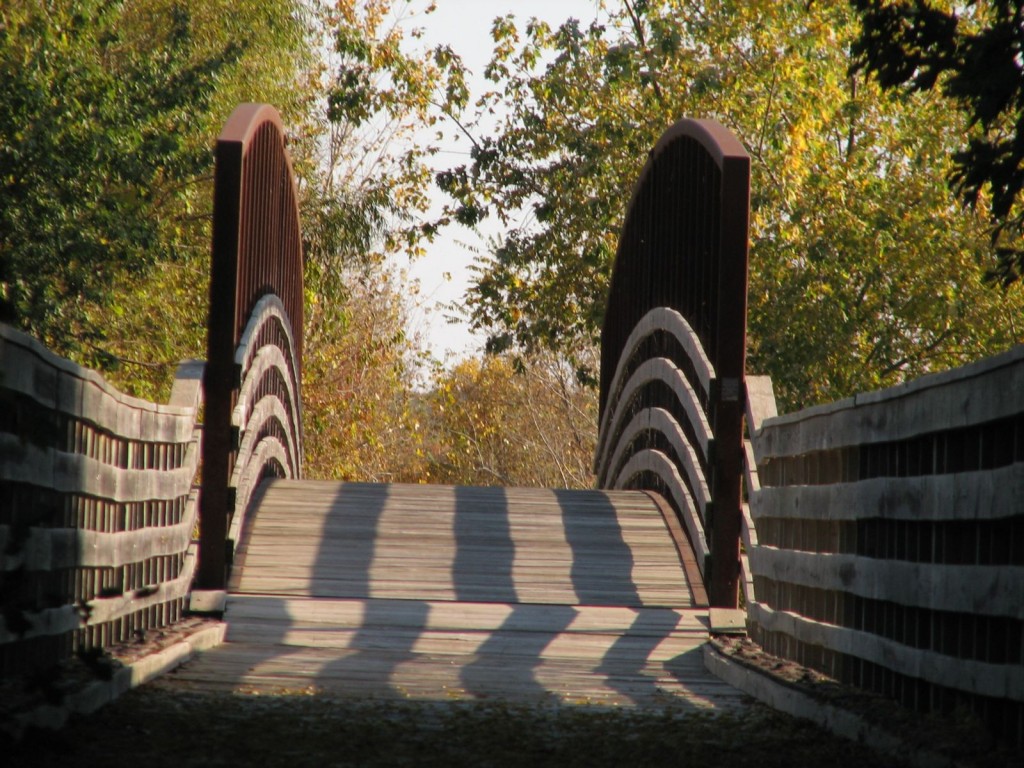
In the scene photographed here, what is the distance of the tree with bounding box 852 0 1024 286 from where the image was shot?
381 centimetres

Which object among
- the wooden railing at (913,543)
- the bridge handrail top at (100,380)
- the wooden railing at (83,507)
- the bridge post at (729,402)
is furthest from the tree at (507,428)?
the wooden railing at (913,543)

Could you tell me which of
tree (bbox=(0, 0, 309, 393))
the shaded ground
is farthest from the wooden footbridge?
tree (bbox=(0, 0, 309, 393))

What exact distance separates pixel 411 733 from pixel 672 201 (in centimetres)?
630

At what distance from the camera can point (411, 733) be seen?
3828mm

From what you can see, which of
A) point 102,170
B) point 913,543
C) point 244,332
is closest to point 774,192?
point 102,170

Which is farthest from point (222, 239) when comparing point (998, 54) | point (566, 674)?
point (998, 54)

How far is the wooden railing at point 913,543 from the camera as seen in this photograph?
122 inches

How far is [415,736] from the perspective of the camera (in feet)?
12.4

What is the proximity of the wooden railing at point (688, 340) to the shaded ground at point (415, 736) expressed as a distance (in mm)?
2317

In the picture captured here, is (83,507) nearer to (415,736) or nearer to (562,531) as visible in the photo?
(415,736)

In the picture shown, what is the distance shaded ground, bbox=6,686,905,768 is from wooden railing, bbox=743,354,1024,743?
1.07 ft

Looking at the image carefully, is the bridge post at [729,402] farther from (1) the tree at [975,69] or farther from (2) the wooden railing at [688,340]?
(1) the tree at [975,69]

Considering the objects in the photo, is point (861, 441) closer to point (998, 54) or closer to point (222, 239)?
point (998, 54)

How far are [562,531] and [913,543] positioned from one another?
160 inches
